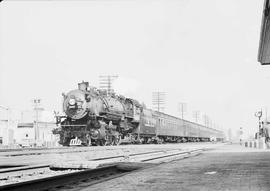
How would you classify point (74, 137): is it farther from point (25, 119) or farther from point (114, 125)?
point (25, 119)

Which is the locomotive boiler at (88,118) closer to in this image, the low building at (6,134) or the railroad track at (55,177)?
the railroad track at (55,177)

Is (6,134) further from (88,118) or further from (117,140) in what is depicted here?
(88,118)

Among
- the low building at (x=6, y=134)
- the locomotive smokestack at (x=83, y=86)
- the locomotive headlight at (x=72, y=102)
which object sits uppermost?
the locomotive smokestack at (x=83, y=86)

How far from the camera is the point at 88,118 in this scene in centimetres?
2964

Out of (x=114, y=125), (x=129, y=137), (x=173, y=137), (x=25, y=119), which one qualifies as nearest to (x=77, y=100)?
(x=114, y=125)

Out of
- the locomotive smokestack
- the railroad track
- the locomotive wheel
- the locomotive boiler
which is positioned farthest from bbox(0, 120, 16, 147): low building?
the railroad track

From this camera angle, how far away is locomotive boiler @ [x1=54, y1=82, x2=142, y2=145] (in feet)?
93.8

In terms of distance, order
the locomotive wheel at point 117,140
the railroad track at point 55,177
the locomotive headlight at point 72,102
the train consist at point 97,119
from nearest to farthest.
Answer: the railroad track at point 55,177 < the train consist at point 97,119 < the locomotive headlight at point 72,102 < the locomotive wheel at point 117,140

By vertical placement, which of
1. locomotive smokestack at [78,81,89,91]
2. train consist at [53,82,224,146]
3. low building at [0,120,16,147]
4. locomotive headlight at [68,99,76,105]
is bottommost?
low building at [0,120,16,147]

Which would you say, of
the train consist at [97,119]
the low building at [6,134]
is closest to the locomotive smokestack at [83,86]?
the train consist at [97,119]

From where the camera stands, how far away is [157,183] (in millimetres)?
7961

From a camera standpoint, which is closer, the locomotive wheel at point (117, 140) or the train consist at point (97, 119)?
the train consist at point (97, 119)

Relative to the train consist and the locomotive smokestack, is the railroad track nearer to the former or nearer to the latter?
the train consist

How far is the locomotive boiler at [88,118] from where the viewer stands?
28.6 m
